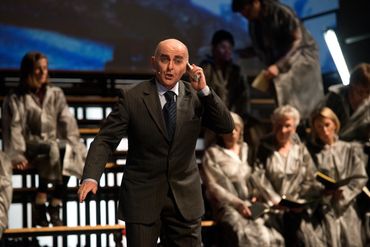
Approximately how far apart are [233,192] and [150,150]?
2.46 m

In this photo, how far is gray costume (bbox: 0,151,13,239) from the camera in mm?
4597

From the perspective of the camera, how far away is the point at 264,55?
6480 mm

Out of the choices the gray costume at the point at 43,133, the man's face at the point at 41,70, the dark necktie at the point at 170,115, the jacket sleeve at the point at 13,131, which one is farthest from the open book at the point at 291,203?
the dark necktie at the point at 170,115

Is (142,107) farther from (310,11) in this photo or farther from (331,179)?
(310,11)

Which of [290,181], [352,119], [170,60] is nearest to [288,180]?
[290,181]

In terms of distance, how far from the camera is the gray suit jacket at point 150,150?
8.95 feet

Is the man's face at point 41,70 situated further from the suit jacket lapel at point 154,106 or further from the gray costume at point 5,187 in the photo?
the suit jacket lapel at point 154,106

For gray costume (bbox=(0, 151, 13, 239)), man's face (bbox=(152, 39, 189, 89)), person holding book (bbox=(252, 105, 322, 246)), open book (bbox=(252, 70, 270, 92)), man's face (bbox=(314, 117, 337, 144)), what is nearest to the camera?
man's face (bbox=(152, 39, 189, 89))

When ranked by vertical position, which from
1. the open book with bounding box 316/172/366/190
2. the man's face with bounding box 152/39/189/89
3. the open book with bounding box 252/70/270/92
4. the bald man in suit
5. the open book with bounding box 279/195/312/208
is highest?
the open book with bounding box 252/70/270/92

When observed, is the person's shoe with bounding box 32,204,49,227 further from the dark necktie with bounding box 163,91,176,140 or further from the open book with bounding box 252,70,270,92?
the dark necktie with bounding box 163,91,176,140

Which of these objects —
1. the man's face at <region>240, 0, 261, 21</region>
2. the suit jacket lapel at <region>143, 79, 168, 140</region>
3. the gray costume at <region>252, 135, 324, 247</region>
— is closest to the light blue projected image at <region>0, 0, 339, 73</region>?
the man's face at <region>240, 0, 261, 21</region>

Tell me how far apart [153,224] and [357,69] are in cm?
347

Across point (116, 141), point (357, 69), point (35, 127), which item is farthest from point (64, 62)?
point (116, 141)

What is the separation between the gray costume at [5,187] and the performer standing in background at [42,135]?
190mm
